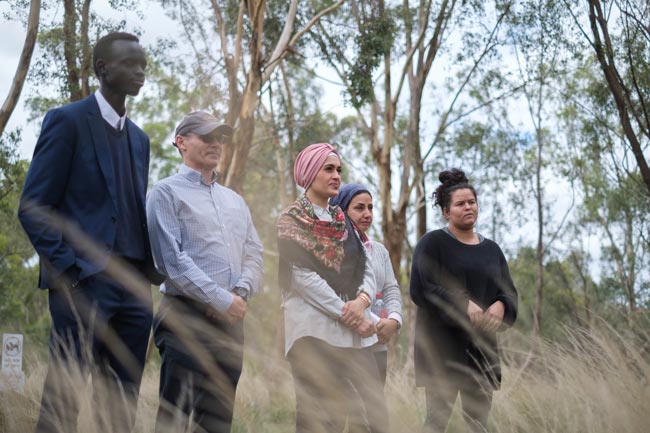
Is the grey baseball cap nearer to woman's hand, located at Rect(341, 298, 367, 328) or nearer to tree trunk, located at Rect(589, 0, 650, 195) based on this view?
woman's hand, located at Rect(341, 298, 367, 328)

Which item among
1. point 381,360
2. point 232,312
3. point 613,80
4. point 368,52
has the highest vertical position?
point 368,52

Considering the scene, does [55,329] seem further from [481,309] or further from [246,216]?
[481,309]

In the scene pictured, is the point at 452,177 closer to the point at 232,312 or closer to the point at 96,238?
the point at 232,312

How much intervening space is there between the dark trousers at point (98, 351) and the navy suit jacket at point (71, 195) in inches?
4.3

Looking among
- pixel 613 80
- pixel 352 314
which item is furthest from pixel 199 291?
pixel 613 80

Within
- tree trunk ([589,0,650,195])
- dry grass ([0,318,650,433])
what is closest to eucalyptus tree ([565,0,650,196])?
tree trunk ([589,0,650,195])

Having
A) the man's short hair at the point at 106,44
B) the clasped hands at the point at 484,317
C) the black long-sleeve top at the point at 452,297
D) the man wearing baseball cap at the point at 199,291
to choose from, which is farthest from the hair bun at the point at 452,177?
the man's short hair at the point at 106,44

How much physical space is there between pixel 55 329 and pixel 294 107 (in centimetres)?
1858

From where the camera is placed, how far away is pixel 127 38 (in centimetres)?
355

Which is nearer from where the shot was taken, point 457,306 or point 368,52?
point 457,306

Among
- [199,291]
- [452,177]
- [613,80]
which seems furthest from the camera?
[613,80]

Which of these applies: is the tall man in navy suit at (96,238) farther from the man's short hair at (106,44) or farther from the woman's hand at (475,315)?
the woman's hand at (475,315)

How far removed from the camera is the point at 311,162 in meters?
4.23

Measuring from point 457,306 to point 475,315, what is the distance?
0.12 metres
